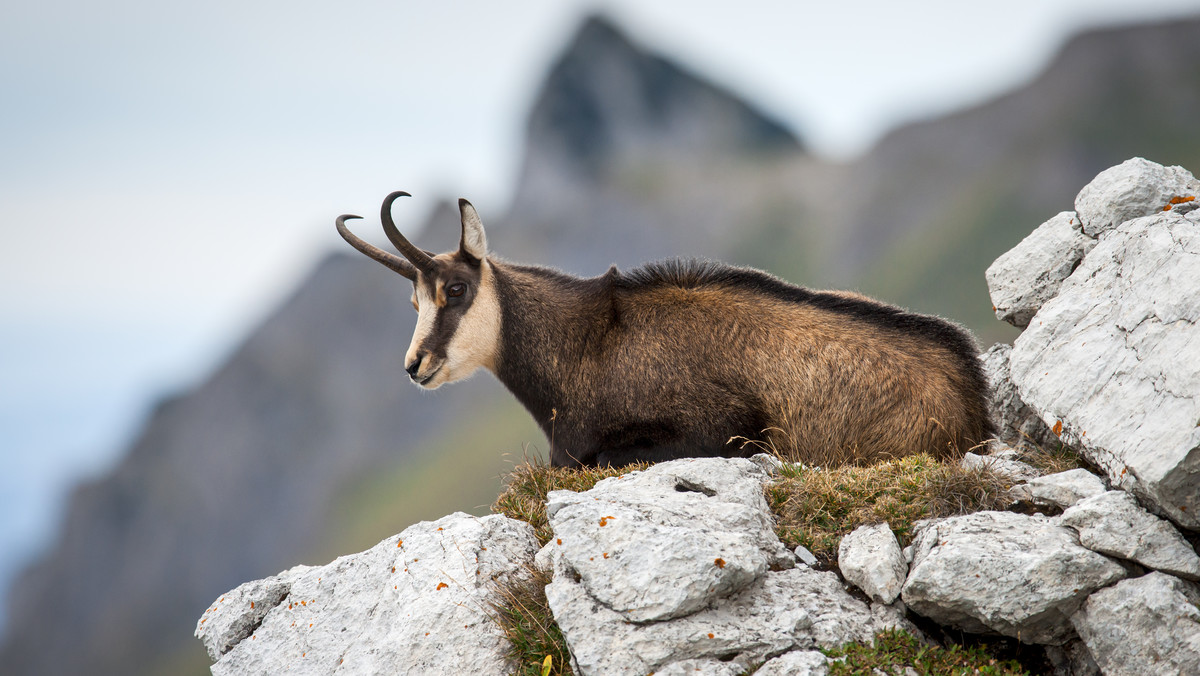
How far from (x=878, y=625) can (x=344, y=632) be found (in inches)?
205

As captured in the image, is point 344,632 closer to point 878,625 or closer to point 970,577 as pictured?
point 878,625

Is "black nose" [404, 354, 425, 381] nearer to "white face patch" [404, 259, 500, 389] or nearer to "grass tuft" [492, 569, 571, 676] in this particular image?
"white face patch" [404, 259, 500, 389]

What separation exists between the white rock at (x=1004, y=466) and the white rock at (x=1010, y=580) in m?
1.00

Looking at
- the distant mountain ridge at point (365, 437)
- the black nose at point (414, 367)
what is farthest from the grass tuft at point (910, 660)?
the distant mountain ridge at point (365, 437)

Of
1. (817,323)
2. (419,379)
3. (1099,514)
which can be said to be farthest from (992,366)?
(419,379)

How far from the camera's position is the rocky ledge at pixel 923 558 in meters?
7.59

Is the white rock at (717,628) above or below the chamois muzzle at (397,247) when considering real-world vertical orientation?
below

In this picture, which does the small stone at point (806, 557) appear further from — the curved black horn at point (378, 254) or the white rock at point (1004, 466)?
the curved black horn at point (378, 254)

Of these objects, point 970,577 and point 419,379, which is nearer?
point 970,577

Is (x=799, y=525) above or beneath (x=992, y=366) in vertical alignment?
beneath

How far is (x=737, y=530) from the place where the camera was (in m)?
8.61

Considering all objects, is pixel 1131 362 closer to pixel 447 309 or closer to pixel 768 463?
pixel 768 463

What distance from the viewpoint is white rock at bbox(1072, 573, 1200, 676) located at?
23.9ft

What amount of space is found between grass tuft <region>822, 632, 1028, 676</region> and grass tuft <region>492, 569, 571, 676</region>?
2.38m
